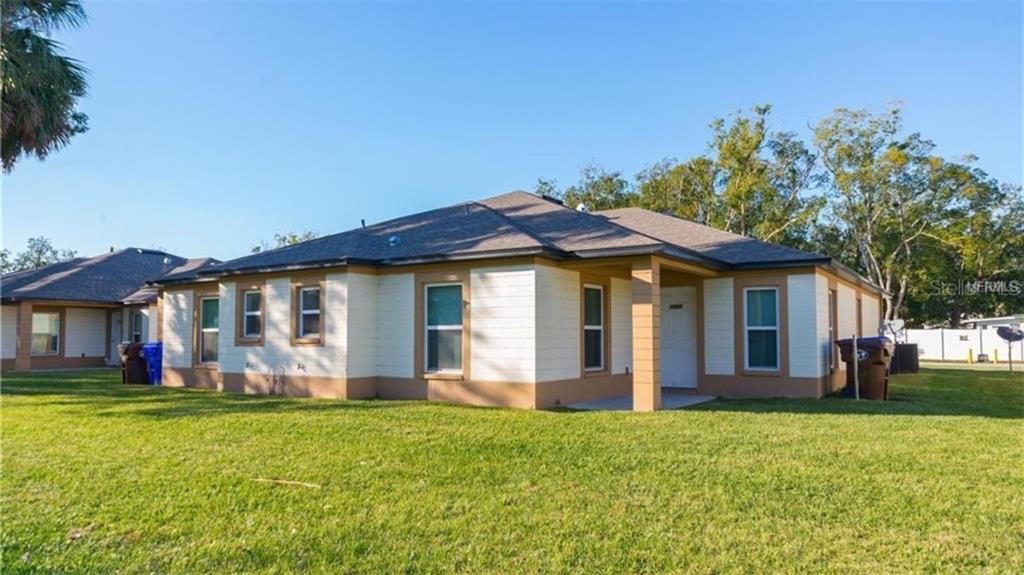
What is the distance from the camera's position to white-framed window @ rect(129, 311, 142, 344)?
25.3m

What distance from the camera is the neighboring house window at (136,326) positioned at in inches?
997

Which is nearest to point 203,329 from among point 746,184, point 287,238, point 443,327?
point 443,327

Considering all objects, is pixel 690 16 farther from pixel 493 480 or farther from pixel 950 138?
pixel 950 138

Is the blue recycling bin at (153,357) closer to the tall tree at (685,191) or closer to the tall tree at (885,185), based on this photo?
the tall tree at (685,191)

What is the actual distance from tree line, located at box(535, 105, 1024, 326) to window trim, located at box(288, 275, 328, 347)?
24158mm

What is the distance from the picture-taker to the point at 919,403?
11.7 metres

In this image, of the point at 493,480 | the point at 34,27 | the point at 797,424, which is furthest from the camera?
the point at 34,27

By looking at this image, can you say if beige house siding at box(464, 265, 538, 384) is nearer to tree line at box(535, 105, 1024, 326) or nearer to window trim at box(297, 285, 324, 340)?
window trim at box(297, 285, 324, 340)

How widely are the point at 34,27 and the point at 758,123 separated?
99.4 ft

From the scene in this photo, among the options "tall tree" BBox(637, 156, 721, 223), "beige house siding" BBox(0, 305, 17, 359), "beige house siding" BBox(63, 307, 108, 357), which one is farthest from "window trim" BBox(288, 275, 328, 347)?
"tall tree" BBox(637, 156, 721, 223)

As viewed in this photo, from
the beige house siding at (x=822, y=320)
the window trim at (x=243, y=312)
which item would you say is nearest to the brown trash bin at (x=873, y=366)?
the beige house siding at (x=822, y=320)

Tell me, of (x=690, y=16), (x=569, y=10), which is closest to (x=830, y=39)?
(x=690, y=16)

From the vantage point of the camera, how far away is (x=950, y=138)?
34.4 meters

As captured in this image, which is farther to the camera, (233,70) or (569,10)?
(569,10)
